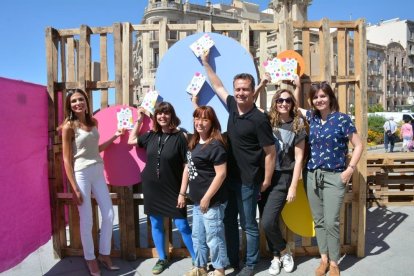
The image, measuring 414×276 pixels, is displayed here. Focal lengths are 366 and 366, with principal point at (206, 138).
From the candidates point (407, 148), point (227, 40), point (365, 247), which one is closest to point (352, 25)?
point (227, 40)

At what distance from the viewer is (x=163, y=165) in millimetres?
3658

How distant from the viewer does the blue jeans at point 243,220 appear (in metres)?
3.54

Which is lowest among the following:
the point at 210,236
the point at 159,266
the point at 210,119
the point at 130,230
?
the point at 159,266

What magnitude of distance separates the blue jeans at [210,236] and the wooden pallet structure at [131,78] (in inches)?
27.9

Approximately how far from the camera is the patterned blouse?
3.49m

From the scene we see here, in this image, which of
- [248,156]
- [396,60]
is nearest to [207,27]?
[248,156]

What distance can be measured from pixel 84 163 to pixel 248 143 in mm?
1645

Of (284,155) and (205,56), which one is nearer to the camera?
(284,155)

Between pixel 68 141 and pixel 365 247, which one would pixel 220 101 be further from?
pixel 365 247

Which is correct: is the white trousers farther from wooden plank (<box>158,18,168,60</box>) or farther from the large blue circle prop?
wooden plank (<box>158,18,168,60</box>)

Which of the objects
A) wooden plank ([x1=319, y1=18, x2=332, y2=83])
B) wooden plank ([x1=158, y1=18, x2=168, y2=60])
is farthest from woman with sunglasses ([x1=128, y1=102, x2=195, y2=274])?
wooden plank ([x1=319, y1=18, x2=332, y2=83])

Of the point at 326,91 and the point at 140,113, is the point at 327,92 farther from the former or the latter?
the point at 140,113

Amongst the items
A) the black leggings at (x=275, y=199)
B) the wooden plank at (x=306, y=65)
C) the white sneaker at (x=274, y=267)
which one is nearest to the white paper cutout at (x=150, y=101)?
the black leggings at (x=275, y=199)

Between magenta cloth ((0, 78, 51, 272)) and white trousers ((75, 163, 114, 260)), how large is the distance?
0.60 metres
